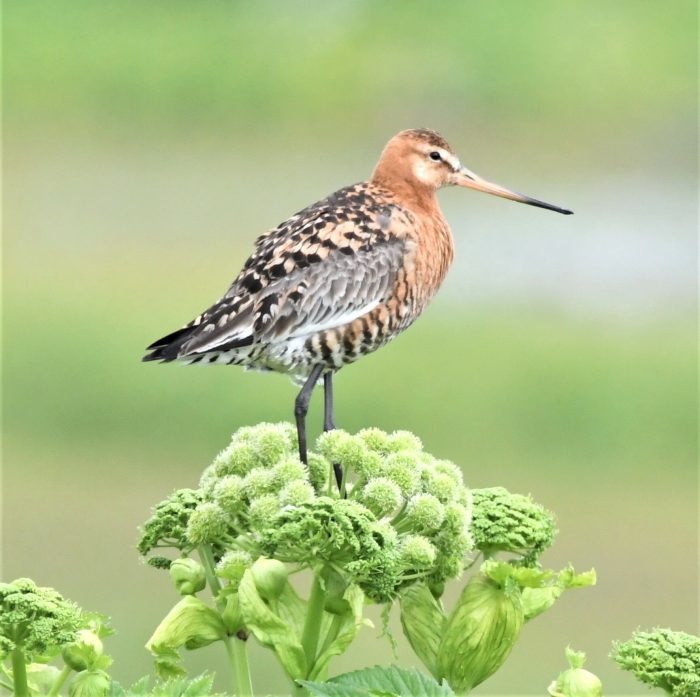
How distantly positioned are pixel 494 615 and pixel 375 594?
0.17 metres

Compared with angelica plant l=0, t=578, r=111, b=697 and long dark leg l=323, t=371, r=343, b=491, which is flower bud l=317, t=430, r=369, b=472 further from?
long dark leg l=323, t=371, r=343, b=491

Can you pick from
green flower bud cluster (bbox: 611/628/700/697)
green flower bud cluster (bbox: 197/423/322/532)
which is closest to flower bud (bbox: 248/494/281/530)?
green flower bud cluster (bbox: 197/423/322/532)

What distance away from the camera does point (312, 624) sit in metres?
2.04

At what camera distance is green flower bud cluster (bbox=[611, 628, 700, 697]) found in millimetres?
1999

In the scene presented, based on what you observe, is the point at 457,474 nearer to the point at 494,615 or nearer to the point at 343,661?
the point at 494,615

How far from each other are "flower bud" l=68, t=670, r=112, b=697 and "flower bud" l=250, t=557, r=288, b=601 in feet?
0.66

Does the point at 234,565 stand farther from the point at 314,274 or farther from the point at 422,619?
the point at 314,274

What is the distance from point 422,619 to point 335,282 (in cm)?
119

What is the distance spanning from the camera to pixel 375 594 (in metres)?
2.04

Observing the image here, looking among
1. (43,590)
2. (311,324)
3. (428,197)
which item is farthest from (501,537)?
(428,197)

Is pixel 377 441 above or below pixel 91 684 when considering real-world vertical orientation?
above

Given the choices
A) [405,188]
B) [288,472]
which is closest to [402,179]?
[405,188]

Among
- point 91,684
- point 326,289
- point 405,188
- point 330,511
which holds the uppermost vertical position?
point 405,188

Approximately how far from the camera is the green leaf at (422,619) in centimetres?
216
